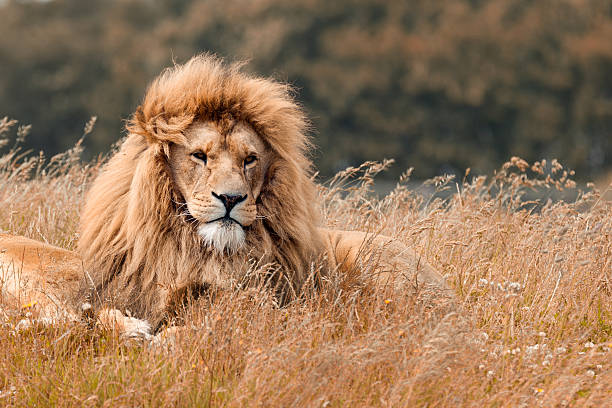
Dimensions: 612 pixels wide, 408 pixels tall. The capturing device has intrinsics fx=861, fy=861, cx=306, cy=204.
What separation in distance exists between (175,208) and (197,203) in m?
0.24

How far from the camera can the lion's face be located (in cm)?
456

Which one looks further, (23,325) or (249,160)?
(249,160)

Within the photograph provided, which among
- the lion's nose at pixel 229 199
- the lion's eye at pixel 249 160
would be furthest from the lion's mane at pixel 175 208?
the lion's nose at pixel 229 199

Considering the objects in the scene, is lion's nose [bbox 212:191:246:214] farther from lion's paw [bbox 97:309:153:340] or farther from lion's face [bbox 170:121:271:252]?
lion's paw [bbox 97:309:153:340]

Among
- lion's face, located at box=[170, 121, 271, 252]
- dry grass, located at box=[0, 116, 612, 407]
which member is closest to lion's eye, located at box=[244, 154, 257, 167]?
lion's face, located at box=[170, 121, 271, 252]

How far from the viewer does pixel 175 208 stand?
Answer: 478 cm

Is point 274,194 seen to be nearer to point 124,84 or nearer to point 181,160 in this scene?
point 181,160

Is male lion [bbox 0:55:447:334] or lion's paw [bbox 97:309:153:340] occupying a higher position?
male lion [bbox 0:55:447:334]

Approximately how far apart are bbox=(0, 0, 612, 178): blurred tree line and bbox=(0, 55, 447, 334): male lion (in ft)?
80.9

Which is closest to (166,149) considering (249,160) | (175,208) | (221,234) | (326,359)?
(175,208)

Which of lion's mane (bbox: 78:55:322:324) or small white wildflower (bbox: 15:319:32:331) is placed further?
lion's mane (bbox: 78:55:322:324)

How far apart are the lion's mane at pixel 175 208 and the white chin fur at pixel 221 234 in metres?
0.09

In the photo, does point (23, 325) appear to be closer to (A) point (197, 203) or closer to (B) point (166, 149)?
(A) point (197, 203)

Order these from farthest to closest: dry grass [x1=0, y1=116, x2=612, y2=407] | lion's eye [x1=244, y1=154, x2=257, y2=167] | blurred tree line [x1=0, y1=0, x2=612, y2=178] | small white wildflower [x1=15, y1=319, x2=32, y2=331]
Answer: blurred tree line [x1=0, y1=0, x2=612, y2=178] → lion's eye [x1=244, y1=154, x2=257, y2=167] → small white wildflower [x1=15, y1=319, x2=32, y2=331] → dry grass [x1=0, y1=116, x2=612, y2=407]
